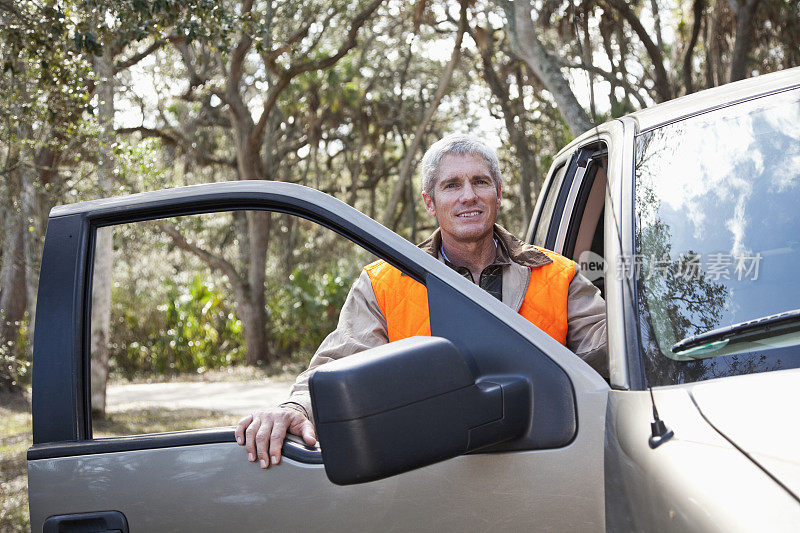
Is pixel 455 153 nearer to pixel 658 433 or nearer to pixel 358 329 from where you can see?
pixel 358 329

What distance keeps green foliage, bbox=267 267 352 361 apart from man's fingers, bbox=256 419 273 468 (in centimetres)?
1931

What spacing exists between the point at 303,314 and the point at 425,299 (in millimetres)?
19384

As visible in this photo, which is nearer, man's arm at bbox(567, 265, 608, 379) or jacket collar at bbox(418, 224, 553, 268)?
man's arm at bbox(567, 265, 608, 379)

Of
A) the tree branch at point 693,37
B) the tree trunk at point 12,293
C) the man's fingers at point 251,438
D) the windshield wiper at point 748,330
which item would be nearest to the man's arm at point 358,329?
the man's fingers at point 251,438

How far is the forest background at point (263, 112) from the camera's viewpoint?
9.36 metres

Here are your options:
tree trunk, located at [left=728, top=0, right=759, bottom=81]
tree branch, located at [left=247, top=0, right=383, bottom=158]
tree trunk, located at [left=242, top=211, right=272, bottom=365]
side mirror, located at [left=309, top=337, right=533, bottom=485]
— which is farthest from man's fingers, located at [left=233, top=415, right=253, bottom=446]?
tree trunk, located at [left=242, top=211, right=272, bottom=365]

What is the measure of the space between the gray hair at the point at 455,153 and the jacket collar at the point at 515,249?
16 cm

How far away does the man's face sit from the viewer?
9.16ft

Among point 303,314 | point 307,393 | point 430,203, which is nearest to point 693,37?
point 303,314

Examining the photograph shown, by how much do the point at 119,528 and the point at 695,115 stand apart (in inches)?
66.7

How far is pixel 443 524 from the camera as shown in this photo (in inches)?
71.5

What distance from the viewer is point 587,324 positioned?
Result: 254 centimetres

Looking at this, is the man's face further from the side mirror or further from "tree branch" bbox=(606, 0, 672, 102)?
"tree branch" bbox=(606, 0, 672, 102)

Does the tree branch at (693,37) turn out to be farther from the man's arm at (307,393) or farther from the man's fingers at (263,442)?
the man's fingers at (263,442)
